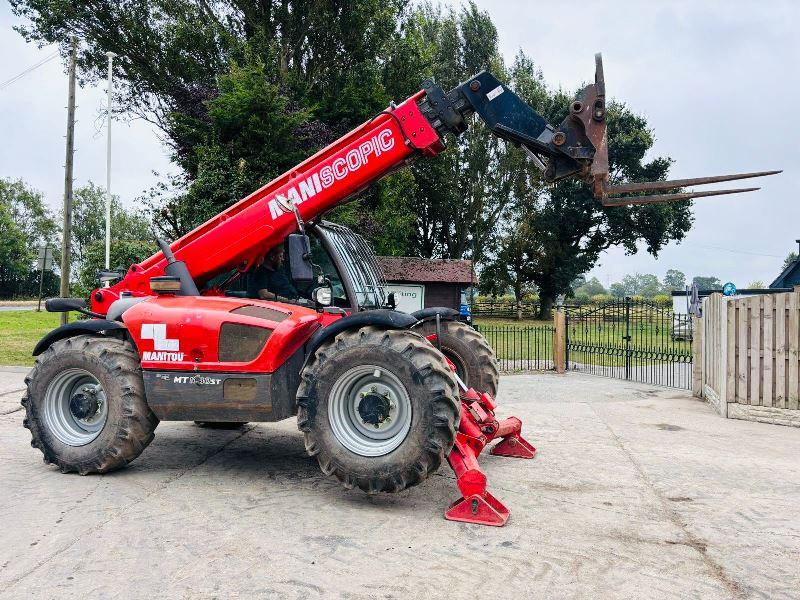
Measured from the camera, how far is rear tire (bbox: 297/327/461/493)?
4914mm

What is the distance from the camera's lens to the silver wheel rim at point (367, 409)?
514 centimetres

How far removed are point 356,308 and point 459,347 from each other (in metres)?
1.72

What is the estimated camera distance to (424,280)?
57.0 ft

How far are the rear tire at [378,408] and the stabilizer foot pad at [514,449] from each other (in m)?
2.14

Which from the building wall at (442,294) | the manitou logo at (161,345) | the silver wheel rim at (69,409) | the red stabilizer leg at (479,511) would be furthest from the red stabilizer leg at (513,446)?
the building wall at (442,294)

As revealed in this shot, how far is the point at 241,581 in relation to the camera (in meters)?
3.69

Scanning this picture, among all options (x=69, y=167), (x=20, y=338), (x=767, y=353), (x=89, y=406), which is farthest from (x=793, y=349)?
(x=20, y=338)

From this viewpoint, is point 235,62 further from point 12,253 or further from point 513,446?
point 12,253

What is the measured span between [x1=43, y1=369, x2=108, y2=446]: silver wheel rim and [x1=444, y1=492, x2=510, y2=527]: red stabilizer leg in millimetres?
3299

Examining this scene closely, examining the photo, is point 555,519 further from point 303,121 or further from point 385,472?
point 303,121

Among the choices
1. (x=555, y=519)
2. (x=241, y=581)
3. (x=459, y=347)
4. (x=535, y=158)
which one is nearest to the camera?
(x=241, y=581)

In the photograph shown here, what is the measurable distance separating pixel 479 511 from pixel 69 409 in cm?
390

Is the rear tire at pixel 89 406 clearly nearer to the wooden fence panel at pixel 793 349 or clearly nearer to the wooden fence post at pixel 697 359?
the wooden fence panel at pixel 793 349

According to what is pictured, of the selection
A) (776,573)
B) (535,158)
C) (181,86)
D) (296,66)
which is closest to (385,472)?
(776,573)
